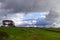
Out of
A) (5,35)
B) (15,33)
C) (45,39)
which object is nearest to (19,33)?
(15,33)

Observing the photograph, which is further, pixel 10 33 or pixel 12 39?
pixel 10 33

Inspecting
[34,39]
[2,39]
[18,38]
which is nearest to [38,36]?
[34,39]

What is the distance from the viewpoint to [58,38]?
267ft

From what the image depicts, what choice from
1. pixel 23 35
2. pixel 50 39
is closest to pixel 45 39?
pixel 50 39

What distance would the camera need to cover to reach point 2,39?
258 feet

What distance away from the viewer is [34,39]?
8100cm

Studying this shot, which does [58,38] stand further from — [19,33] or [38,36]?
[19,33]

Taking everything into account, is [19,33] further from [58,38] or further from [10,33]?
[58,38]

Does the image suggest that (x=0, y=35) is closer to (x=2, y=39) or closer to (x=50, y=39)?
(x=2, y=39)

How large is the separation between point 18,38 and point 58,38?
644 inches

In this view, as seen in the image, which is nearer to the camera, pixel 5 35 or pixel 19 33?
pixel 5 35

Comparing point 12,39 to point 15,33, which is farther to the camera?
point 15,33

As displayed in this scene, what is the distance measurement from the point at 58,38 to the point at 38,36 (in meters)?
9.02

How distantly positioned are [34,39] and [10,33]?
42.6 feet
